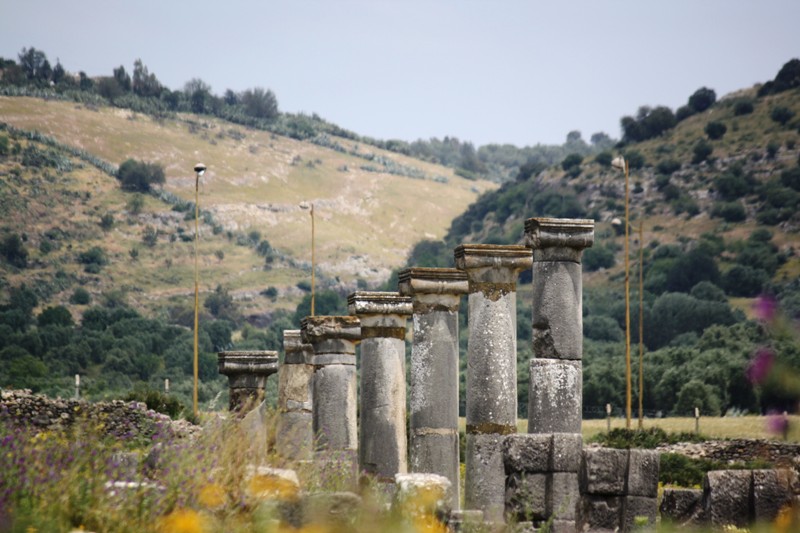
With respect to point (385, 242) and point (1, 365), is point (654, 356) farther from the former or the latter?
point (385, 242)

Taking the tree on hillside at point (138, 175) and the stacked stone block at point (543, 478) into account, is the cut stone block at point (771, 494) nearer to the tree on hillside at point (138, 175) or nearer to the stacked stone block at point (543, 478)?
the stacked stone block at point (543, 478)

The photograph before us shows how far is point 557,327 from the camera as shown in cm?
1558

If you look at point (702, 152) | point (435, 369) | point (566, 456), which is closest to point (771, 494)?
point (566, 456)

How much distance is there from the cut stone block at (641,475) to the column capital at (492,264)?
4.66 m

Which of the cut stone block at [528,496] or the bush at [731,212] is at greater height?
the bush at [731,212]

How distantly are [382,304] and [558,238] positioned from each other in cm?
441

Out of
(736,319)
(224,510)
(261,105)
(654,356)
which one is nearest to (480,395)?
(224,510)

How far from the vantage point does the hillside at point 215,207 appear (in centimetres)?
11906

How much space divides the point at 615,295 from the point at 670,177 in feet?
69.1

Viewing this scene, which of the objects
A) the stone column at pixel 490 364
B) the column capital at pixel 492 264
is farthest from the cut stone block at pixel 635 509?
the column capital at pixel 492 264

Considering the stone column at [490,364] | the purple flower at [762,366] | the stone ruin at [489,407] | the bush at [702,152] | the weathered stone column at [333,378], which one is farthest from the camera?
the bush at [702,152]

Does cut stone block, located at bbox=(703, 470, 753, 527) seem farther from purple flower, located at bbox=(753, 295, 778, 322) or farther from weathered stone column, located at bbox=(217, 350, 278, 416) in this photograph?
weathered stone column, located at bbox=(217, 350, 278, 416)

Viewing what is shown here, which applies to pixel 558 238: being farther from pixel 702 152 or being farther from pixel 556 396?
pixel 702 152

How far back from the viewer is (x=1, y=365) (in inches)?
2832
